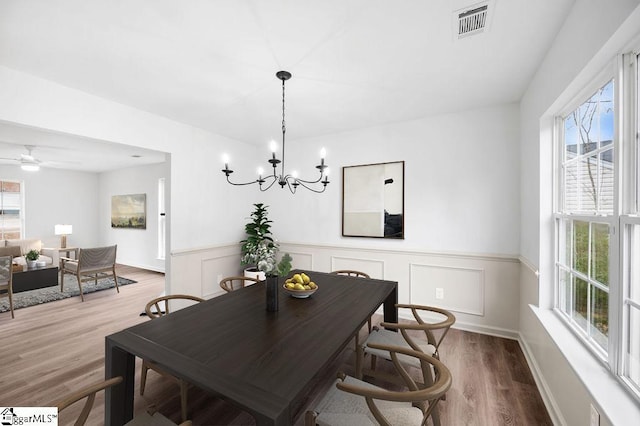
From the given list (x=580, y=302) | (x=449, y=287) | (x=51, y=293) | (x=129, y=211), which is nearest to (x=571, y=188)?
(x=580, y=302)

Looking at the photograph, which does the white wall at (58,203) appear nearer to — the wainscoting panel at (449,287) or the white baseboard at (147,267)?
the white baseboard at (147,267)

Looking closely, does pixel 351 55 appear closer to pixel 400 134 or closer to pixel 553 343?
pixel 400 134

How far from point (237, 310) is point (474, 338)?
8.64 feet

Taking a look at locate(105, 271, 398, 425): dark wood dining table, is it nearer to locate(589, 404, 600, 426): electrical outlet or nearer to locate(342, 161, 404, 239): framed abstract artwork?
locate(589, 404, 600, 426): electrical outlet

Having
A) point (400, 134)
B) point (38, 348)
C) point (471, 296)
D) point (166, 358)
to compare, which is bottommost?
point (38, 348)

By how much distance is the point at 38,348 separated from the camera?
2.78 metres

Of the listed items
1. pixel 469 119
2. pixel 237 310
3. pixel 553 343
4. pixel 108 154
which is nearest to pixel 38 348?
pixel 237 310

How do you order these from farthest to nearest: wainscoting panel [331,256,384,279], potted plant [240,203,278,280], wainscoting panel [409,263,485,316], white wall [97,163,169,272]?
white wall [97,163,169,272] < potted plant [240,203,278,280] < wainscoting panel [331,256,384,279] < wainscoting panel [409,263,485,316]

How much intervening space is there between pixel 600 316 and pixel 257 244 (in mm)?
3805

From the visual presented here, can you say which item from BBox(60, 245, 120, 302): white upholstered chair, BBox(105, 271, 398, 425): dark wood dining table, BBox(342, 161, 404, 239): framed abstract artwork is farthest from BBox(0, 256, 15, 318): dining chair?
BBox(342, 161, 404, 239): framed abstract artwork

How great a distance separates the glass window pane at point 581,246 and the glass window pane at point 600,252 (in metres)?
0.09

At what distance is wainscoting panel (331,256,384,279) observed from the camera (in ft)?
12.2

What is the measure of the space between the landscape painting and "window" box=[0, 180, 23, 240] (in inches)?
69.1

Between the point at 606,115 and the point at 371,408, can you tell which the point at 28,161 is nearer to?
the point at 371,408
